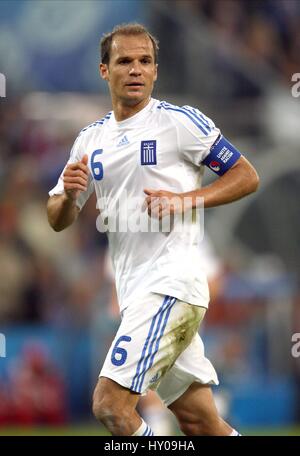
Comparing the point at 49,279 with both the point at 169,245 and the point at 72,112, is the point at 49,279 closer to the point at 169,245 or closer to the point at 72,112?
the point at 72,112

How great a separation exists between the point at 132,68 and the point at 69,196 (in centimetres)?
82

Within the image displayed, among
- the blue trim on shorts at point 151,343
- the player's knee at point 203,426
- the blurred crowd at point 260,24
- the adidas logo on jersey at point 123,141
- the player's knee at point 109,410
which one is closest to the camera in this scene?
the player's knee at point 109,410

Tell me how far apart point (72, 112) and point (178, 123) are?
8.42 metres

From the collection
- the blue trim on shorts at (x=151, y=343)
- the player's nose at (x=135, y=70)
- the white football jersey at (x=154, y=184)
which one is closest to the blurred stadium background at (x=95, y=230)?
the white football jersey at (x=154, y=184)

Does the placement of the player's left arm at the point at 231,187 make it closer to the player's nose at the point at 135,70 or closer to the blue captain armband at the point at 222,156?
the blue captain armband at the point at 222,156

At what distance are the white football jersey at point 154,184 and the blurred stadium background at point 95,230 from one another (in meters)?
4.96

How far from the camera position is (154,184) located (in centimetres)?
675

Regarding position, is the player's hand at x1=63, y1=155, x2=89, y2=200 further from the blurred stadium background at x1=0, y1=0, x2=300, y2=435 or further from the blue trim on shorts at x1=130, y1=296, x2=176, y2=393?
the blurred stadium background at x1=0, y1=0, x2=300, y2=435

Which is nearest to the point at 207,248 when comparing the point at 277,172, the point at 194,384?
the point at 277,172

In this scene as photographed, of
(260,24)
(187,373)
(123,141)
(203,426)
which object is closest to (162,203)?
(123,141)

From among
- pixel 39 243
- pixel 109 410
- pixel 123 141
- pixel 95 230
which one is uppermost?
pixel 123 141

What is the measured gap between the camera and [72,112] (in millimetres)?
15078

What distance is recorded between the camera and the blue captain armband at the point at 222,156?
676cm

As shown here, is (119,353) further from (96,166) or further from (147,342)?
(96,166)
